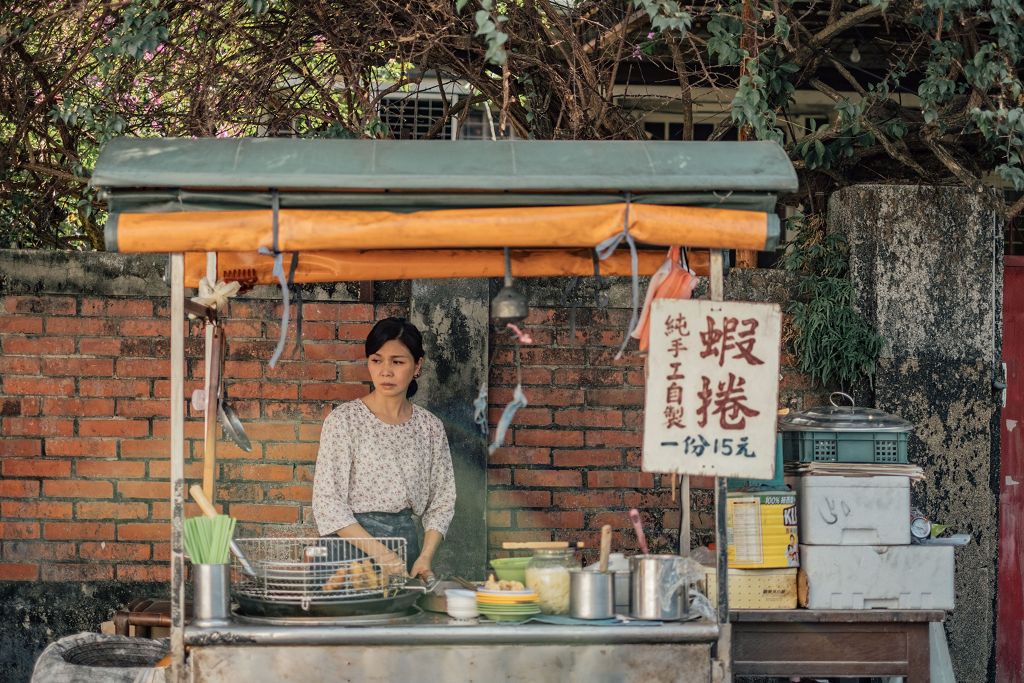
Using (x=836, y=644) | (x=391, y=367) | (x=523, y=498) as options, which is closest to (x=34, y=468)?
(x=391, y=367)

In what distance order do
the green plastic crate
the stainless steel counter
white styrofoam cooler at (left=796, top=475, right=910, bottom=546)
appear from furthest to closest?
the green plastic crate → white styrofoam cooler at (left=796, top=475, right=910, bottom=546) → the stainless steel counter

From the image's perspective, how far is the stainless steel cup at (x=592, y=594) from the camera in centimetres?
458

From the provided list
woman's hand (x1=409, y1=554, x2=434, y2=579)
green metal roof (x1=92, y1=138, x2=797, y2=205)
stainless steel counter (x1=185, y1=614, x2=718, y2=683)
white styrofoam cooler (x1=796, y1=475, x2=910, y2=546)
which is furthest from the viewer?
white styrofoam cooler (x1=796, y1=475, x2=910, y2=546)

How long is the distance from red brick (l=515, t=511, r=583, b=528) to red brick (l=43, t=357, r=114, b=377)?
237 centimetres

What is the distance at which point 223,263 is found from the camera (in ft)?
16.5

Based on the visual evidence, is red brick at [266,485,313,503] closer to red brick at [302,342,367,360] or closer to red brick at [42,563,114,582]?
red brick at [302,342,367,360]

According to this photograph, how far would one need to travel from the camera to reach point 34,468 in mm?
6277

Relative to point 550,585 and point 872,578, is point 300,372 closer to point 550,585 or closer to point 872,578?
point 550,585

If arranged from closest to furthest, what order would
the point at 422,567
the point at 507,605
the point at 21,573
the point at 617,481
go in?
the point at 507,605 → the point at 422,567 → the point at 21,573 → the point at 617,481

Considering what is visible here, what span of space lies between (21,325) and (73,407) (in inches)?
20.4

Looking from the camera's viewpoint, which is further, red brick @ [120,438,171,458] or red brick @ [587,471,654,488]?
red brick @ [587,471,654,488]

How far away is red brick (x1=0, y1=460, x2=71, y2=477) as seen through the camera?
6273mm

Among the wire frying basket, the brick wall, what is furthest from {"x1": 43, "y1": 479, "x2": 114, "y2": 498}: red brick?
the wire frying basket

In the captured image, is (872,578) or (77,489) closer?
(872,578)
